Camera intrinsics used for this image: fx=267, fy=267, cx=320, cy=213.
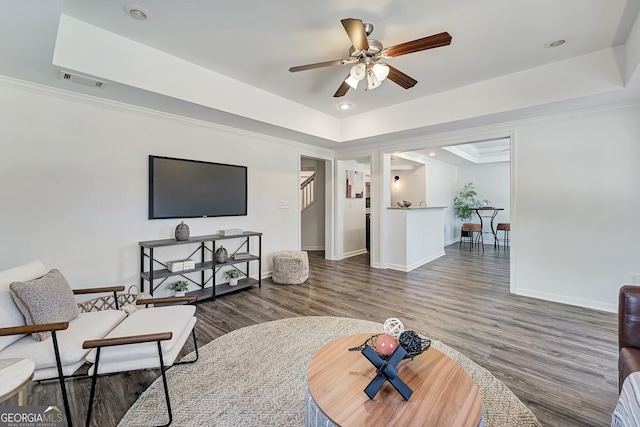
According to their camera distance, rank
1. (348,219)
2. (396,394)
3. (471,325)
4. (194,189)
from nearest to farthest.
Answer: (396,394) < (471,325) < (194,189) < (348,219)

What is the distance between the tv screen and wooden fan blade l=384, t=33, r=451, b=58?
279cm

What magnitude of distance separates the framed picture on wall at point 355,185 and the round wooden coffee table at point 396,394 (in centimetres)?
525

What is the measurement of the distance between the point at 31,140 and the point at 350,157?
483cm

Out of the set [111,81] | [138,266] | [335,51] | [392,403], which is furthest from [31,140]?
[392,403]

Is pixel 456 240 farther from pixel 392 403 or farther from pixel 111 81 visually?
pixel 111 81

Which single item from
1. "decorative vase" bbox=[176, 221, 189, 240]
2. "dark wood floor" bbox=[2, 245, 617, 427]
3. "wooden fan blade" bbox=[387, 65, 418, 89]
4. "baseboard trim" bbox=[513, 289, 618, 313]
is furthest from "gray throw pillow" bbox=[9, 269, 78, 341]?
"baseboard trim" bbox=[513, 289, 618, 313]

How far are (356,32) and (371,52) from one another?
406 mm

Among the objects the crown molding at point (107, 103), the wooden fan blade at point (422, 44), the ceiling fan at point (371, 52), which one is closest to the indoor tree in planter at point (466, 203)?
the crown molding at point (107, 103)

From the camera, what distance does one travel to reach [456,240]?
8.96 meters

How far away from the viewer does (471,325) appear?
2861 millimetres

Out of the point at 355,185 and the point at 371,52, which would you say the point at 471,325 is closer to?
the point at 371,52

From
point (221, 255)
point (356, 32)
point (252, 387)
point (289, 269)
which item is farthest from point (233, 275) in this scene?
point (356, 32)

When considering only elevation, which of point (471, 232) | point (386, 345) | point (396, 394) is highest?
point (471, 232)

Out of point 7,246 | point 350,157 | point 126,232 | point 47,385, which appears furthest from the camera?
point 350,157
